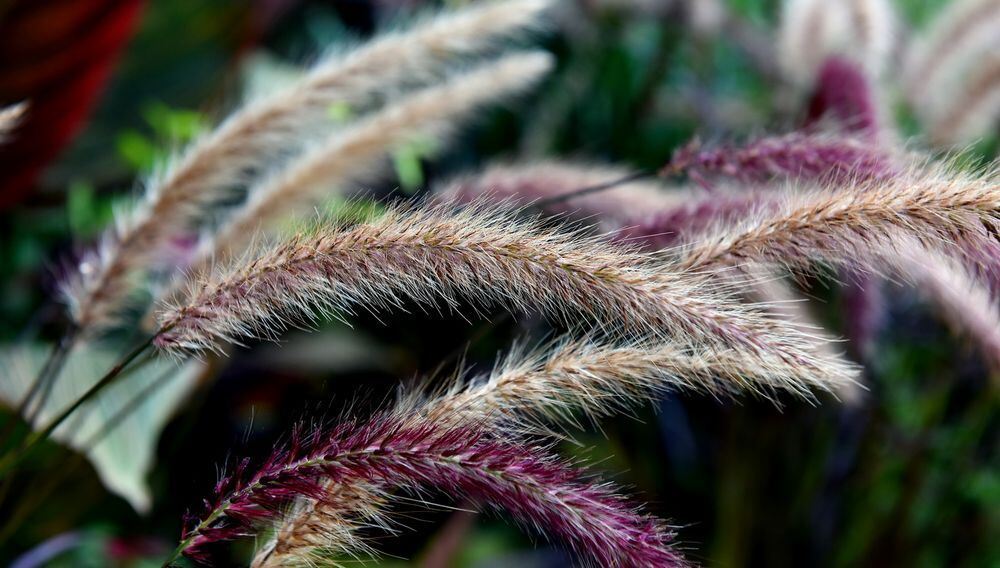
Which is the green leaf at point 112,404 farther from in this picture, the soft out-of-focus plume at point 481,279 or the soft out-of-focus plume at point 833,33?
the soft out-of-focus plume at point 833,33

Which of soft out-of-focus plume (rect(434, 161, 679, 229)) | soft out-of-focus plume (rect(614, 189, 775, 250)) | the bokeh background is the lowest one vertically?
the bokeh background

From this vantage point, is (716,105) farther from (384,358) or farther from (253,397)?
(253,397)

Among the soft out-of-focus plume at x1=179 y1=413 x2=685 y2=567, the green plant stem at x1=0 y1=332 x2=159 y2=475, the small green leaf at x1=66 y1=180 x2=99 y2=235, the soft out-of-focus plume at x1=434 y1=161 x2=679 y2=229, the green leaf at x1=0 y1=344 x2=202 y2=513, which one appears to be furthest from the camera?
the small green leaf at x1=66 y1=180 x2=99 y2=235

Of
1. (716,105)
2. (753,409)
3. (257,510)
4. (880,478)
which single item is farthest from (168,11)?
(880,478)

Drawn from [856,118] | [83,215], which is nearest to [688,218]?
[856,118]

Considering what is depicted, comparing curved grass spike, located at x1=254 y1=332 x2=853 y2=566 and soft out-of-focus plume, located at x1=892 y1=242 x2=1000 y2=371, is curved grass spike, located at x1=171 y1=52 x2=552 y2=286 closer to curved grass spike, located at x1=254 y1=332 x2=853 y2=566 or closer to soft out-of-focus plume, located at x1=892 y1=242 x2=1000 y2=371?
curved grass spike, located at x1=254 y1=332 x2=853 y2=566

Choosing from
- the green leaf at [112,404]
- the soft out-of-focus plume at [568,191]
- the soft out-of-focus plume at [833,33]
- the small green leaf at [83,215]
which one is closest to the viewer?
the soft out-of-focus plume at [568,191]

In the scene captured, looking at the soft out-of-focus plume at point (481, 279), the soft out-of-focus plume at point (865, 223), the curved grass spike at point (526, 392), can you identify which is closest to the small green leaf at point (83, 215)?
the soft out-of-focus plume at point (481, 279)

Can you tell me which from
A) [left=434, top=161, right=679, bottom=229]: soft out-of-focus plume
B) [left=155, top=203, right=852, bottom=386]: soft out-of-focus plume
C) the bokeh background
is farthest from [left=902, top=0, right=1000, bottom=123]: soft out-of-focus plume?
[left=155, top=203, right=852, bottom=386]: soft out-of-focus plume
